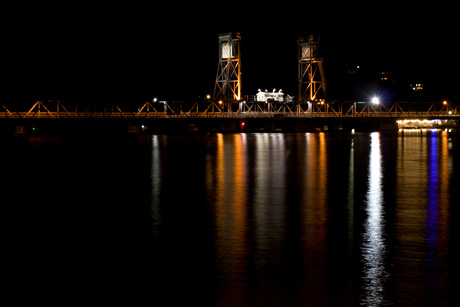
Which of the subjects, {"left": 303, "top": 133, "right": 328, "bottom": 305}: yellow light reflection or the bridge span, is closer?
{"left": 303, "top": 133, "right": 328, "bottom": 305}: yellow light reflection

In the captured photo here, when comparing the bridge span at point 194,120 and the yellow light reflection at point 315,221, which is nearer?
the yellow light reflection at point 315,221

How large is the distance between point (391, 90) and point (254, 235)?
135 meters

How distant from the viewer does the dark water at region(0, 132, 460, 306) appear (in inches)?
319

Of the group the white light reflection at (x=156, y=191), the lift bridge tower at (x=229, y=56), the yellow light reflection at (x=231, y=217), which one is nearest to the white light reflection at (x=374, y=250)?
the yellow light reflection at (x=231, y=217)

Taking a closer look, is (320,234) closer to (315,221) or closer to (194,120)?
(315,221)

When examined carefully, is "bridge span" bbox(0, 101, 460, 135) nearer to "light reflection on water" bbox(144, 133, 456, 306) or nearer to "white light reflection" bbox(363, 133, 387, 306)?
"light reflection on water" bbox(144, 133, 456, 306)

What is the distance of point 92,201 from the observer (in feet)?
53.5

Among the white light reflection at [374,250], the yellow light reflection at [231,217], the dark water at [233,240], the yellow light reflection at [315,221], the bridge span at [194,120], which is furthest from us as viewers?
the bridge span at [194,120]

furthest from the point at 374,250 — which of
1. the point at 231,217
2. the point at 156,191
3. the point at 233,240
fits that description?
the point at 156,191

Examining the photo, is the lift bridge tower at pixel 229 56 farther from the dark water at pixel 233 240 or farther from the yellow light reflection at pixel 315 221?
the dark water at pixel 233 240

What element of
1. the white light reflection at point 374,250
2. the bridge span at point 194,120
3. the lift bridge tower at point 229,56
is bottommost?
the white light reflection at point 374,250

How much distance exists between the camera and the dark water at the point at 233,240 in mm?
8094

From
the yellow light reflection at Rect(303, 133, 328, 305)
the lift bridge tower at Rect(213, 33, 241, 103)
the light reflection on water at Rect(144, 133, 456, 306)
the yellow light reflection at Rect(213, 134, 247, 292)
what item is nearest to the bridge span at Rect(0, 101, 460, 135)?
the lift bridge tower at Rect(213, 33, 241, 103)

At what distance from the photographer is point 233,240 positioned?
1112 centimetres
